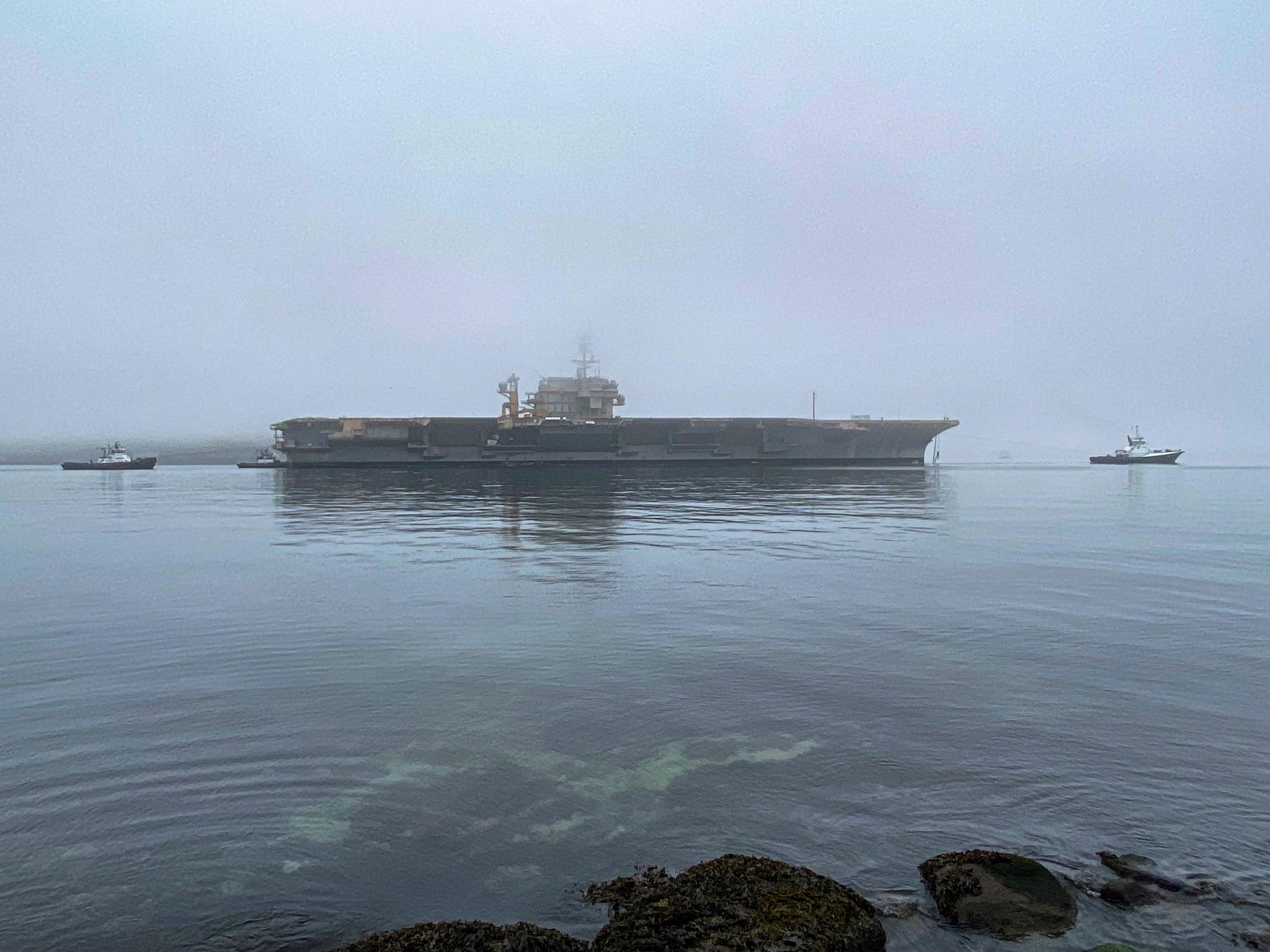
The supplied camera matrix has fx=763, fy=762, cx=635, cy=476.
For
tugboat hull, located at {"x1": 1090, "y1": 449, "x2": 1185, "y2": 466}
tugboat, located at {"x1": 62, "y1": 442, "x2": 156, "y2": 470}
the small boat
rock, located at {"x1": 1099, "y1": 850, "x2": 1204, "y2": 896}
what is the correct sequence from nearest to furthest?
rock, located at {"x1": 1099, "y1": 850, "x2": 1204, "y2": 896} → the small boat → tugboat, located at {"x1": 62, "y1": 442, "x2": 156, "y2": 470} → tugboat hull, located at {"x1": 1090, "y1": 449, "x2": 1185, "y2": 466}

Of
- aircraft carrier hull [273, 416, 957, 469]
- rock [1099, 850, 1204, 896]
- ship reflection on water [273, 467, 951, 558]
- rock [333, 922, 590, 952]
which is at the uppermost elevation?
aircraft carrier hull [273, 416, 957, 469]

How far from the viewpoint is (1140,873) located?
14.3 feet

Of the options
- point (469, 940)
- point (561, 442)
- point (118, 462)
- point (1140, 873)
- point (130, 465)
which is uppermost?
point (561, 442)

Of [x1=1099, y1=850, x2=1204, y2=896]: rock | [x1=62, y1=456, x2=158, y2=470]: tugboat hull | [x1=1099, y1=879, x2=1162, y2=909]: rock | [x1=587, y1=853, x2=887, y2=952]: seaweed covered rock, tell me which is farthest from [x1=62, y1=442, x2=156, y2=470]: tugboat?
[x1=1099, y1=879, x2=1162, y2=909]: rock

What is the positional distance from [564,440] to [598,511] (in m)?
36.5

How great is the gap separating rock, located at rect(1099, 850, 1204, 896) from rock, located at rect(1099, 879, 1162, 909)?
3.4 inches

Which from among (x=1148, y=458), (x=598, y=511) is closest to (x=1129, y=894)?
(x=598, y=511)

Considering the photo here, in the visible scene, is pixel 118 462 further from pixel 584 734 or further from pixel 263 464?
pixel 584 734

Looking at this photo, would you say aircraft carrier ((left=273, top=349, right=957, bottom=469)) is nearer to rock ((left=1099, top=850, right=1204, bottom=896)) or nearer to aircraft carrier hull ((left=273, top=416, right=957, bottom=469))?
aircraft carrier hull ((left=273, top=416, right=957, bottom=469))

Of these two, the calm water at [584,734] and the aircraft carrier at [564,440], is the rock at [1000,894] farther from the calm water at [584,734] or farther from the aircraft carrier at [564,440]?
the aircraft carrier at [564,440]

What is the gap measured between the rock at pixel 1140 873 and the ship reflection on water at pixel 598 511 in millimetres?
12900

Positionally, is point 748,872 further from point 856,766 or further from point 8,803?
point 8,803

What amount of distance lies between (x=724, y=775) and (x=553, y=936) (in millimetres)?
2389

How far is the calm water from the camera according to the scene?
4.29 meters
